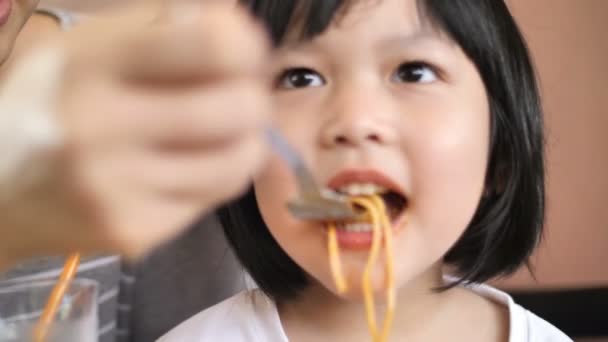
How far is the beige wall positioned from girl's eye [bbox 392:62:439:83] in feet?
2.39

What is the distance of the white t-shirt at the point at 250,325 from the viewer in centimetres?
83

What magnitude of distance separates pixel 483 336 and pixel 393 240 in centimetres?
31

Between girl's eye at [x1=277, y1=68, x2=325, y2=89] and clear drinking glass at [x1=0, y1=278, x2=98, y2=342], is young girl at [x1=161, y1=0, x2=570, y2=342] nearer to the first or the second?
girl's eye at [x1=277, y1=68, x2=325, y2=89]

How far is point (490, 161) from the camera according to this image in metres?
→ 0.83

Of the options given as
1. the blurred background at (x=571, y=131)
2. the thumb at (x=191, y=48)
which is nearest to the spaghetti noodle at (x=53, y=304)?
the thumb at (x=191, y=48)

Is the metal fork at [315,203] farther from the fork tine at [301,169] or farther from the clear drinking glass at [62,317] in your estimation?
the clear drinking glass at [62,317]

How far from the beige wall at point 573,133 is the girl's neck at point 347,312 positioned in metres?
0.63

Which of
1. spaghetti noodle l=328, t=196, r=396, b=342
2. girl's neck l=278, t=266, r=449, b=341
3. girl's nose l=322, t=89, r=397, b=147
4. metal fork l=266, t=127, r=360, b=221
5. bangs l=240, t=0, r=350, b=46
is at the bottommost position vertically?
girl's neck l=278, t=266, r=449, b=341

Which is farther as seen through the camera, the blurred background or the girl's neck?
Result: the blurred background

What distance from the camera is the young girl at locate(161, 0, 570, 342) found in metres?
0.65

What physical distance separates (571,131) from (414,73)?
33.5 inches

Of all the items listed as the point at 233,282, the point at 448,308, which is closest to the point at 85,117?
the point at 448,308

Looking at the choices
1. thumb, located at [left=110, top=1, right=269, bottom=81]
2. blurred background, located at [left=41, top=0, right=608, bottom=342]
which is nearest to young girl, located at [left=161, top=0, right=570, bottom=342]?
thumb, located at [left=110, top=1, right=269, bottom=81]

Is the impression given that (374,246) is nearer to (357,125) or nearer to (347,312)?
(357,125)
